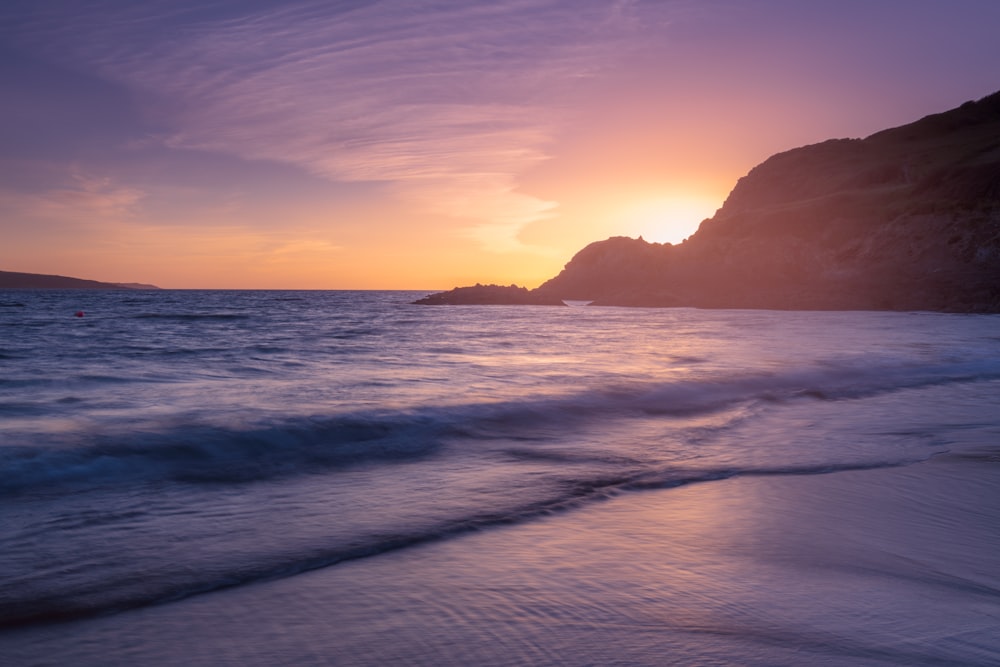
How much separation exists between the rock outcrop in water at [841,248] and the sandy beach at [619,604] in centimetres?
4564

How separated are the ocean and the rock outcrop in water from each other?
4243 centimetres

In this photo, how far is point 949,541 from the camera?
13.9 feet

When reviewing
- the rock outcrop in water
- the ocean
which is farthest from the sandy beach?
the rock outcrop in water

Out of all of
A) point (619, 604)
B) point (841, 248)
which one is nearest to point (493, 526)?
point (619, 604)

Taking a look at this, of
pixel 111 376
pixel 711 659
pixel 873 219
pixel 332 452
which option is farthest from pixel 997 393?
pixel 873 219

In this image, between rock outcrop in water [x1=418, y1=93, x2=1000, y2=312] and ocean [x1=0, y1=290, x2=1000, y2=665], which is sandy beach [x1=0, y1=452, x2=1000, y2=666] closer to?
ocean [x1=0, y1=290, x2=1000, y2=665]

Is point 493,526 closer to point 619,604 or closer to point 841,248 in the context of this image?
point 619,604

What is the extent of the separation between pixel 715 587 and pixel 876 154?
97.8m

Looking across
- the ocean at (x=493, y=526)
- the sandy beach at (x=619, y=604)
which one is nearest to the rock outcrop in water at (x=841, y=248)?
the ocean at (x=493, y=526)

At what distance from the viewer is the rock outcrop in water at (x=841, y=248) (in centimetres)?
4794

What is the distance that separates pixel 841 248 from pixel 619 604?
5882cm

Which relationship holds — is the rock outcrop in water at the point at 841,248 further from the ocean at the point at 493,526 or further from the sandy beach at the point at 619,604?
the sandy beach at the point at 619,604

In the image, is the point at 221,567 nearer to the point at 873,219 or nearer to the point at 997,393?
the point at 997,393

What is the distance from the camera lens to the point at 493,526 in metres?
4.52
